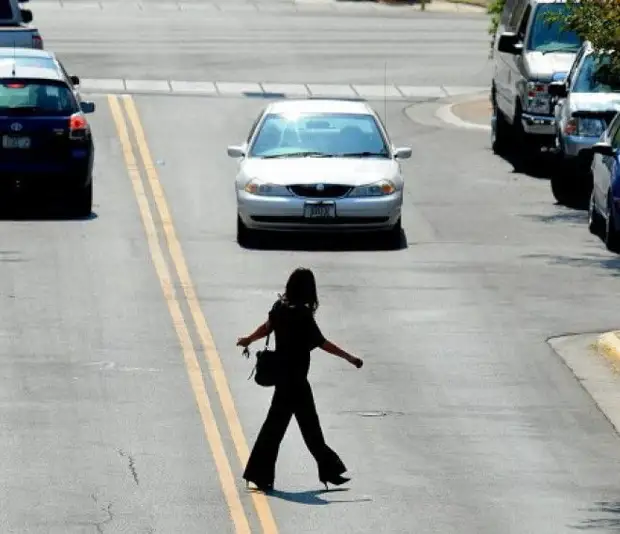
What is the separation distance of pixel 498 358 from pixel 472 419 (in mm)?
2478

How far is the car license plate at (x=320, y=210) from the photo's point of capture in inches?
965

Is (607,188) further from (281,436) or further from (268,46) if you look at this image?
(268,46)

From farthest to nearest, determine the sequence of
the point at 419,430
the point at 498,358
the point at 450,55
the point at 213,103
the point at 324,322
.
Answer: the point at 450,55, the point at 213,103, the point at 324,322, the point at 498,358, the point at 419,430

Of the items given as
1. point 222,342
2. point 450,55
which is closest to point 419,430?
point 222,342

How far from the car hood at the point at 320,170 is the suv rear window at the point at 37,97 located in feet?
8.88

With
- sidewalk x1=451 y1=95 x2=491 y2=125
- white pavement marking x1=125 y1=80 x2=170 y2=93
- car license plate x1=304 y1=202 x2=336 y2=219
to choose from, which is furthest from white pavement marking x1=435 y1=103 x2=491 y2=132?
car license plate x1=304 y1=202 x2=336 y2=219

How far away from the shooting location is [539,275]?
76.9 ft

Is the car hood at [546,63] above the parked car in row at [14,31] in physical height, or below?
above

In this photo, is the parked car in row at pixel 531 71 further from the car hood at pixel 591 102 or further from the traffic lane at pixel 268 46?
the traffic lane at pixel 268 46

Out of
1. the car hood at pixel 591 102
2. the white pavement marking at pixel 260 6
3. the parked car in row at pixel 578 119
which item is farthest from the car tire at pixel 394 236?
the white pavement marking at pixel 260 6

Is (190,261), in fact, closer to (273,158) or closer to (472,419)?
(273,158)

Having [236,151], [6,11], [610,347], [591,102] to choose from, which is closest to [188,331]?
[610,347]

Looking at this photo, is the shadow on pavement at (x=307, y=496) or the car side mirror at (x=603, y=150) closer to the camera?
the shadow on pavement at (x=307, y=496)

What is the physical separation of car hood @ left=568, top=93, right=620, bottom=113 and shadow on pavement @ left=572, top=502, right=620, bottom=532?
1546cm
